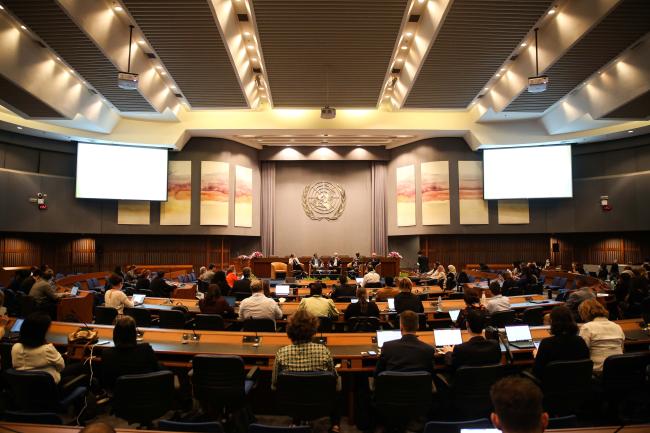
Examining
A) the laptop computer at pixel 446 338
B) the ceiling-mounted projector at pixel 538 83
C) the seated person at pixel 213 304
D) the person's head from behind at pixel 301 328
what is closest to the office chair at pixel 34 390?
the person's head from behind at pixel 301 328

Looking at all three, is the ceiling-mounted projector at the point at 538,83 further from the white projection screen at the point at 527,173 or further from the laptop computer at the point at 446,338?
the white projection screen at the point at 527,173

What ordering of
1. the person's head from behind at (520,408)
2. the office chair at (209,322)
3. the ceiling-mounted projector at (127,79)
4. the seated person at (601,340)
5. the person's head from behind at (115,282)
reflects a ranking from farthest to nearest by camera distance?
the ceiling-mounted projector at (127,79)
the person's head from behind at (115,282)
the office chair at (209,322)
the seated person at (601,340)
the person's head from behind at (520,408)

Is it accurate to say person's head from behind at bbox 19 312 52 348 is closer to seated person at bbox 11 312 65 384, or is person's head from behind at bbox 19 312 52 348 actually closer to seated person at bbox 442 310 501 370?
seated person at bbox 11 312 65 384

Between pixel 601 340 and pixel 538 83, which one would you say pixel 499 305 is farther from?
pixel 538 83

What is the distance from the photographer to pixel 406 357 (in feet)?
11.7

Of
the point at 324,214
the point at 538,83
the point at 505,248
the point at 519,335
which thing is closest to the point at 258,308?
the point at 519,335

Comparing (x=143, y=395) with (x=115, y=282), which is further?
(x=115, y=282)

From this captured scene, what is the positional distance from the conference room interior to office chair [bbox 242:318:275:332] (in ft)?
0.06

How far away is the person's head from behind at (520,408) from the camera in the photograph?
1.60m

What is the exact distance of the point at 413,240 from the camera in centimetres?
2059

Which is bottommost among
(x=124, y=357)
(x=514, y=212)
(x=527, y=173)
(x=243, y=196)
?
(x=124, y=357)

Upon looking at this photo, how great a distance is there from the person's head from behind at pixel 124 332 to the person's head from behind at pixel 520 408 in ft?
9.94

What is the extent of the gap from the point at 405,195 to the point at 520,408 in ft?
60.2

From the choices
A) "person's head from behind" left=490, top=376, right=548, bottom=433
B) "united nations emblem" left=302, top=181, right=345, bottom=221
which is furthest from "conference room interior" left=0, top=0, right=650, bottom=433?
"united nations emblem" left=302, top=181, right=345, bottom=221
